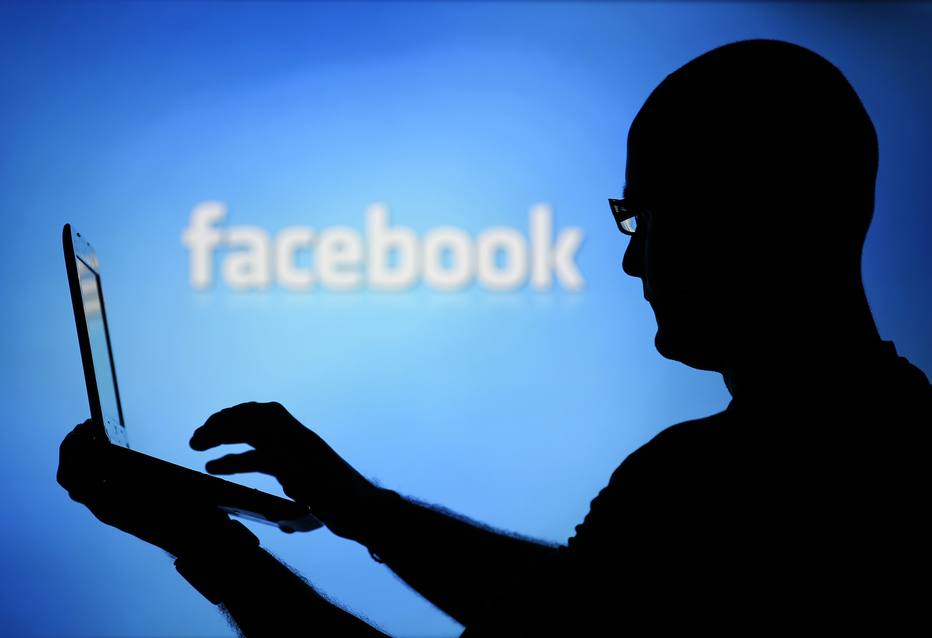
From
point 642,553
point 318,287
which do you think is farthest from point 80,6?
point 642,553

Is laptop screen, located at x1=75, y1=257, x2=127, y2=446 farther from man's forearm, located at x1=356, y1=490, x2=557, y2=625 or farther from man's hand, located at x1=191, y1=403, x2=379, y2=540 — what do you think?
man's forearm, located at x1=356, y1=490, x2=557, y2=625

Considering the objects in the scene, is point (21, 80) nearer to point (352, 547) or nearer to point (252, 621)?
point (352, 547)

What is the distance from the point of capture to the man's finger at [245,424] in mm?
869

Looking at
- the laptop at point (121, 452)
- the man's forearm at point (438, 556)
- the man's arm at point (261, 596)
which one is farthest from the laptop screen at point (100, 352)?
the man's forearm at point (438, 556)

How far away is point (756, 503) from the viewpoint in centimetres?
57

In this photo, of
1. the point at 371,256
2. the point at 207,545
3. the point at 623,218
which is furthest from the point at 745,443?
the point at 371,256

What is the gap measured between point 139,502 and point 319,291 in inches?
76.2

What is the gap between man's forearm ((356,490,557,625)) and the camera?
38.0 inches

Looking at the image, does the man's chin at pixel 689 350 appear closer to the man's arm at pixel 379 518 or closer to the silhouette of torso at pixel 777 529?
the silhouette of torso at pixel 777 529

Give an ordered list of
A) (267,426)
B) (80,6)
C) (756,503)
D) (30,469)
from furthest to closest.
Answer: (80,6) → (30,469) → (267,426) → (756,503)

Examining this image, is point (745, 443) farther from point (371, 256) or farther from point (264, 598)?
point (371, 256)

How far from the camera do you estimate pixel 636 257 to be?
778mm

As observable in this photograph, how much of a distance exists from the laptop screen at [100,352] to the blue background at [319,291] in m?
1.52

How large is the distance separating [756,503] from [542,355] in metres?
2.07
